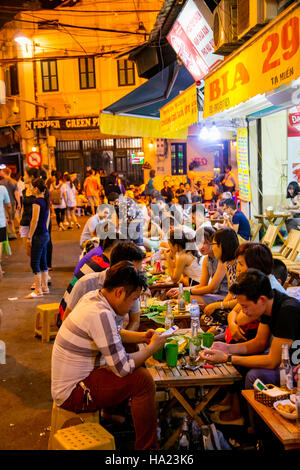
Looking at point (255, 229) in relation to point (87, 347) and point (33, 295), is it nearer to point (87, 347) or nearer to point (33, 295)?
point (33, 295)

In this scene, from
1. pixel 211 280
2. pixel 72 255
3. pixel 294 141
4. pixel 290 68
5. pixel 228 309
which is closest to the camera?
pixel 290 68

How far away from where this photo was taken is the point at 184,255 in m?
6.82

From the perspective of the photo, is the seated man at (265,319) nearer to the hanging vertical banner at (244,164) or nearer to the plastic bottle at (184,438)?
the plastic bottle at (184,438)

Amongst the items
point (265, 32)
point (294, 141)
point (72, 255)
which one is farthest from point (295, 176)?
point (265, 32)

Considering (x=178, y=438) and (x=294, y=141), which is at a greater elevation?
(x=294, y=141)

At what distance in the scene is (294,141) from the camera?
40.7ft

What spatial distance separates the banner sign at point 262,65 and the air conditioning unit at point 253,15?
479 mm

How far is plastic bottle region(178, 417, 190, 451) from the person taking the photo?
3633 millimetres

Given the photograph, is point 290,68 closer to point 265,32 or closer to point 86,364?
point 265,32

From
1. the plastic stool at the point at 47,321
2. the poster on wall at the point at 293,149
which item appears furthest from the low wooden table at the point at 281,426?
the poster on wall at the point at 293,149

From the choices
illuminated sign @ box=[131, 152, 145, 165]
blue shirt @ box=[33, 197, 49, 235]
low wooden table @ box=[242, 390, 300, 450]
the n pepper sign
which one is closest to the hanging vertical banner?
blue shirt @ box=[33, 197, 49, 235]

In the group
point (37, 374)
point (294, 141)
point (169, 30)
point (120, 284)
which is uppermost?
point (169, 30)

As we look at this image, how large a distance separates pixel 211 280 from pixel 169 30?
5.76m

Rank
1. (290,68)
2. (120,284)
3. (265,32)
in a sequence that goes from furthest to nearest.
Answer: (265,32) → (290,68) → (120,284)
